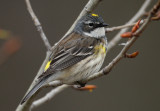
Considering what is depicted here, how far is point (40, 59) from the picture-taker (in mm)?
8492

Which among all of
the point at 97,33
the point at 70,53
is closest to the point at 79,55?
the point at 70,53

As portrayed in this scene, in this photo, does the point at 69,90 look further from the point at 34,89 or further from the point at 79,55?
the point at 34,89

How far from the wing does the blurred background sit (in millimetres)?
3339

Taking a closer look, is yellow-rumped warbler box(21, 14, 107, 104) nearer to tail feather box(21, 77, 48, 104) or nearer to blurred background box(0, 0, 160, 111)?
tail feather box(21, 77, 48, 104)

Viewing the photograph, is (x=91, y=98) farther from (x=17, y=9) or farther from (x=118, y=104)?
(x=17, y=9)

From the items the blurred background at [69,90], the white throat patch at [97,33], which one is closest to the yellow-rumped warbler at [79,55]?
the white throat patch at [97,33]

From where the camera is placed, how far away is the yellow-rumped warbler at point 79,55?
4.65 metres

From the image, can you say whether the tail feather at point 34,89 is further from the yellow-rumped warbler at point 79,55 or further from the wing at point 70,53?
the wing at point 70,53

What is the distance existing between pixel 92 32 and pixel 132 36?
237cm

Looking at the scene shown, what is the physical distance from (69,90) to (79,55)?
3829mm

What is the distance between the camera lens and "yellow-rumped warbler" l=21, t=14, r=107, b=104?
4.65m

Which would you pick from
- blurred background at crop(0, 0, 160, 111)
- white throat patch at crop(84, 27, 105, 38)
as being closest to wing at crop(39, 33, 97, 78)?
white throat patch at crop(84, 27, 105, 38)

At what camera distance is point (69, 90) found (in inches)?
341

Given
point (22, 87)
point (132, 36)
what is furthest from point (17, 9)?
point (132, 36)
